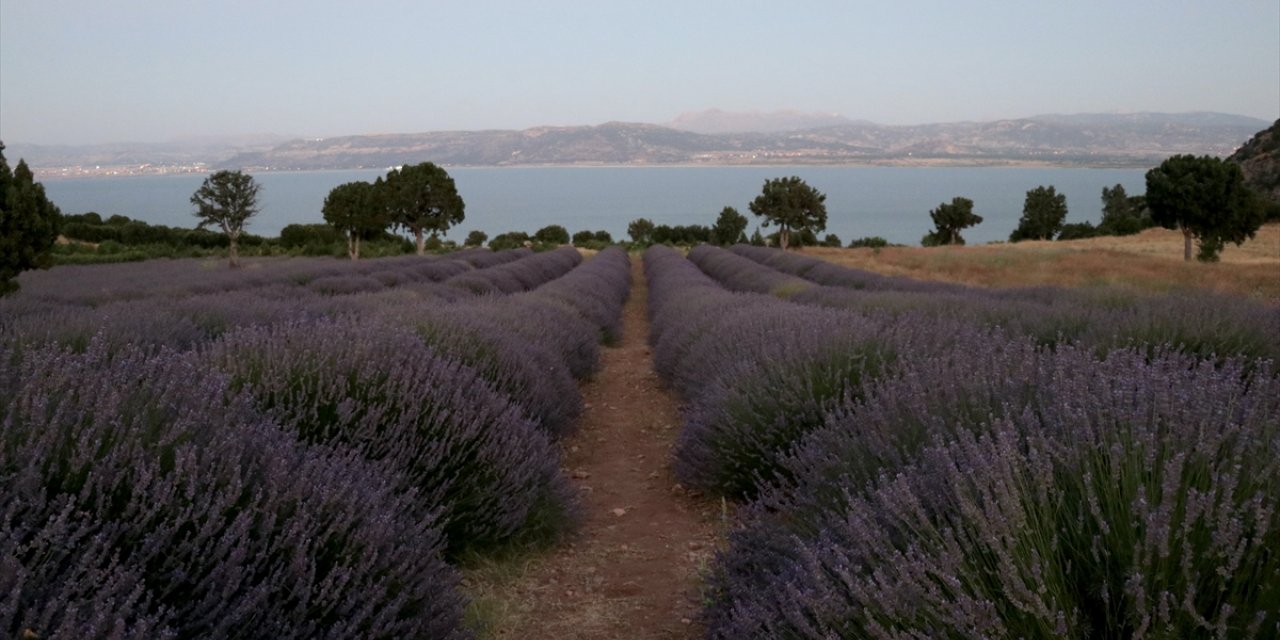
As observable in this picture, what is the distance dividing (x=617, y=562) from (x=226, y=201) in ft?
105

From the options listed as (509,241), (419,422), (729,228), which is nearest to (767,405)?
(419,422)

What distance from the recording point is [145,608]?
5.83 feet

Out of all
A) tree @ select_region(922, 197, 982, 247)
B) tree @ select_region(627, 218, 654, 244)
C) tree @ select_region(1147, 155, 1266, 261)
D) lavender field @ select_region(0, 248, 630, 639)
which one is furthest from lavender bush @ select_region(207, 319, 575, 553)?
tree @ select_region(627, 218, 654, 244)

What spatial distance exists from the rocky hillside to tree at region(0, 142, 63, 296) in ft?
223

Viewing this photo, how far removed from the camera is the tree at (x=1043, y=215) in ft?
240

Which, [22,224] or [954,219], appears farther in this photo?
[954,219]

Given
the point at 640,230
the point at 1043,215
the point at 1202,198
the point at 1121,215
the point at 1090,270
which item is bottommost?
the point at 1121,215

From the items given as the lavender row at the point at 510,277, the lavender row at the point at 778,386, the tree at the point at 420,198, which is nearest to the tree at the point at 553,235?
the tree at the point at 420,198

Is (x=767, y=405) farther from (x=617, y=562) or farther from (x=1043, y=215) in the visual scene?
(x=1043, y=215)

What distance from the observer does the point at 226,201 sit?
106ft

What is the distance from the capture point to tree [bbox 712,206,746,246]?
65.7m

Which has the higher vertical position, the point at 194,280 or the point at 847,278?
the point at 194,280

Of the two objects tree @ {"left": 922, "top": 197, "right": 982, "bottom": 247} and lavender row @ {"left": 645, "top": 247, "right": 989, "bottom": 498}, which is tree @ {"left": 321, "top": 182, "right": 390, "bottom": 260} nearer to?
lavender row @ {"left": 645, "top": 247, "right": 989, "bottom": 498}

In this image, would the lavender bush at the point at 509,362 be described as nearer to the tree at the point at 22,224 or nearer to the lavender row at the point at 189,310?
the lavender row at the point at 189,310
